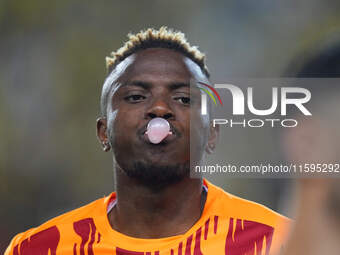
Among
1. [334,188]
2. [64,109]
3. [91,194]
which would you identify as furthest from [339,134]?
[64,109]

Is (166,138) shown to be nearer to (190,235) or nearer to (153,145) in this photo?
(153,145)

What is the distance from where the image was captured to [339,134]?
0.61 meters

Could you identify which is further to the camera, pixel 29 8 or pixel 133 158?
pixel 29 8

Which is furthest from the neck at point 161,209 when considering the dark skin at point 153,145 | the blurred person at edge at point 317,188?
the blurred person at edge at point 317,188

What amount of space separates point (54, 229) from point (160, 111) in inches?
32.8

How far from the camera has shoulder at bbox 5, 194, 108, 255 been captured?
2305 millimetres

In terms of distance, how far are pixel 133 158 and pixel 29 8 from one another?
1.36 meters

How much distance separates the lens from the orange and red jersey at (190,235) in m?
2.11

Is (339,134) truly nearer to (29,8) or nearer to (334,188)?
(334,188)

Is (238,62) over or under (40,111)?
over

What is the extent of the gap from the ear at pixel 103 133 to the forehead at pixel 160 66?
0.97 feet

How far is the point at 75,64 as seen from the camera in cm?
291

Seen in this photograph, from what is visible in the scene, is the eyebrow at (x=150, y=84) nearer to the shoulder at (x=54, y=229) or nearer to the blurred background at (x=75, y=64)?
the blurred background at (x=75, y=64)

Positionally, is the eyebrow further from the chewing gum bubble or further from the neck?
the neck
